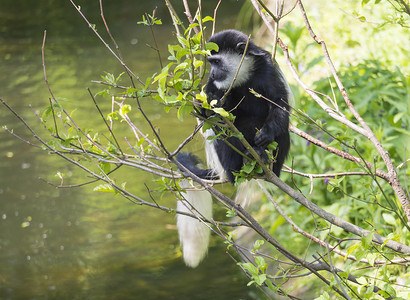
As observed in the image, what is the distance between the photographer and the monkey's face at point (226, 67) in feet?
9.20

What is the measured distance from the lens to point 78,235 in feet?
15.6

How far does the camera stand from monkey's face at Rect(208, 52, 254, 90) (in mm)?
2805

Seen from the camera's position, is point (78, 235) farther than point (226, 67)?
Yes

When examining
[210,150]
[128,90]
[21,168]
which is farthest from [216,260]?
[128,90]

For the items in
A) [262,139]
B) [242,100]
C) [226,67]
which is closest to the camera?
[262,139]

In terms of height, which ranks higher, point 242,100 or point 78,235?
point 242,100

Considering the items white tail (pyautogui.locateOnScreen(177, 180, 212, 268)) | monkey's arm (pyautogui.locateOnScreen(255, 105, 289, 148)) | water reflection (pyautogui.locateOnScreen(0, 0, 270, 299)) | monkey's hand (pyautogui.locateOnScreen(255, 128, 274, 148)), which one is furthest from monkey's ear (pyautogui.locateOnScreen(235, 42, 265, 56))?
water reflection (pyautogui.locateOnScreen(0, 0, 270, 299))

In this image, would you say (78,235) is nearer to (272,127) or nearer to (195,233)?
(195,233)

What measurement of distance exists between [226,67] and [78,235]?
8.18ft

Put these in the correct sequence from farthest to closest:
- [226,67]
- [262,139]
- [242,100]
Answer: [242,100] → [226,67] → [262,139]

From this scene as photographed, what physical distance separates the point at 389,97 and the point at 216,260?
1.78 m

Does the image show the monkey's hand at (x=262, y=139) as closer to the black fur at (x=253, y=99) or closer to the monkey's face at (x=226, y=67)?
the black fur at (x=253, y=99)

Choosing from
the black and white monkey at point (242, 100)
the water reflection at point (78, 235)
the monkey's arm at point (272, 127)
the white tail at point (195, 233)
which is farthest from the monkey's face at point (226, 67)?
the water reflection at point (78, 235)

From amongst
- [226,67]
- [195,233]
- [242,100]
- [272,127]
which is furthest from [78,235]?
[272,127]
